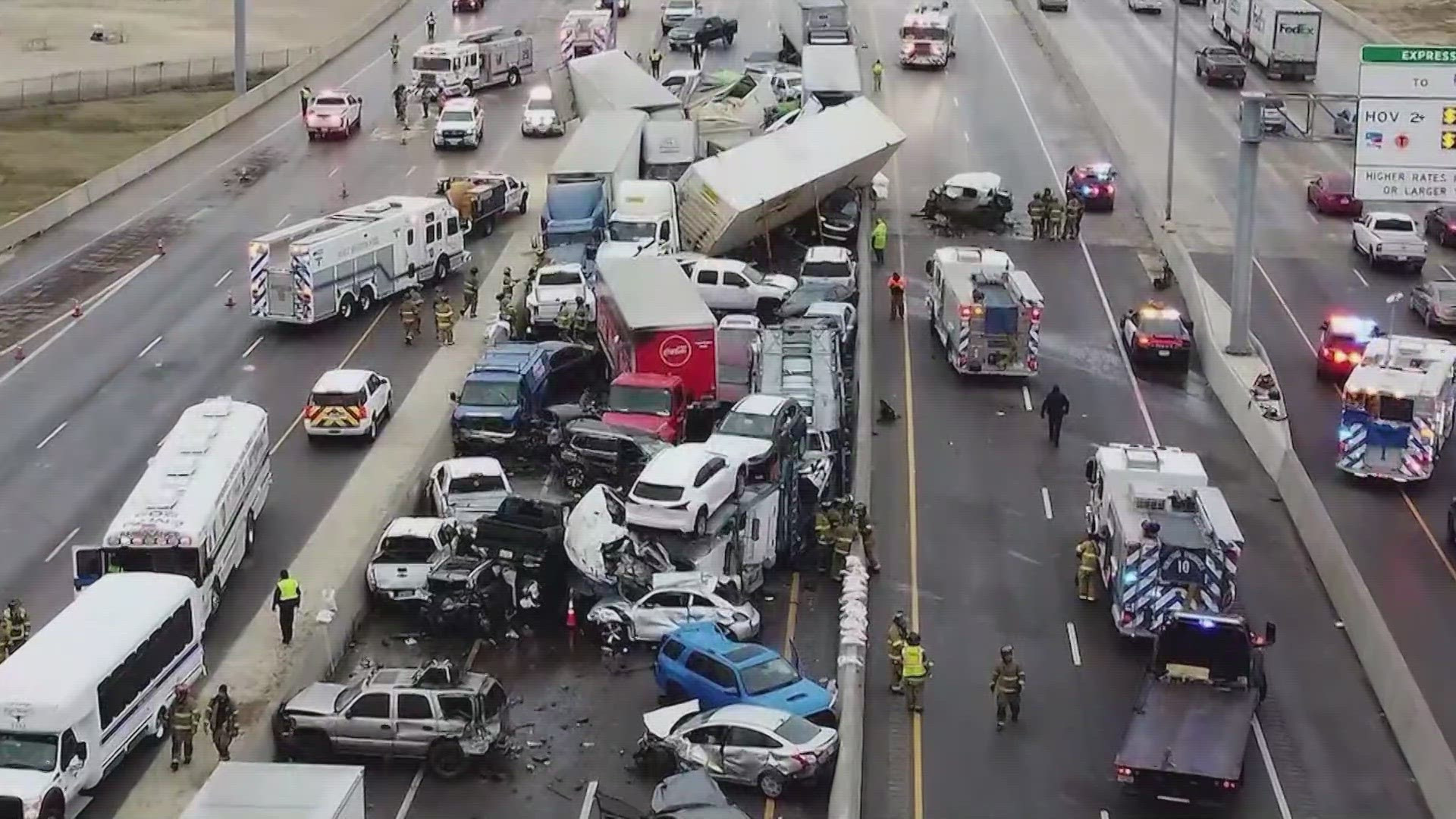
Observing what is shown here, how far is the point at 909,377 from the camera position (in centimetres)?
4612

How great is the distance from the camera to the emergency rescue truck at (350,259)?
47406 mm

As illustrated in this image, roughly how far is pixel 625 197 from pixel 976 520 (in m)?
19.1

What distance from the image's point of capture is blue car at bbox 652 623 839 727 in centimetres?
2895

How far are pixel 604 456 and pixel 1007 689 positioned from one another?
1169cm

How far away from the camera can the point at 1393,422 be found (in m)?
39.5

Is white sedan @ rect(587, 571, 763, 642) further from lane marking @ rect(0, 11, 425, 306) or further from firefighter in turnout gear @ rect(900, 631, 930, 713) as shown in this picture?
lane marking @ rect(0, 11, 425, 306)

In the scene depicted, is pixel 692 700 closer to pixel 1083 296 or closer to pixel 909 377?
pixel 909 377

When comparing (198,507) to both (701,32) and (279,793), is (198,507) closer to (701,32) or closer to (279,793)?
(279,793)

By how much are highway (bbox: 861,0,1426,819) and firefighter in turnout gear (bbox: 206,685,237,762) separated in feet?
29.3

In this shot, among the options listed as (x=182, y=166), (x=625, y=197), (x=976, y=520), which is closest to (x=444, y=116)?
(x=182, y=166)

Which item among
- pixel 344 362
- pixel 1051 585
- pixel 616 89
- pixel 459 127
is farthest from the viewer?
pixel 459 127

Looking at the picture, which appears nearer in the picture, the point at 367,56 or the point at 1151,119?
the point at 1151,119

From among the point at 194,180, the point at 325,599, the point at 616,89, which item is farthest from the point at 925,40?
the point at 325,599

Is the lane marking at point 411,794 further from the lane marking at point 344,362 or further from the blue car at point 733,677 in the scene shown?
the lane marking at point 344,362
